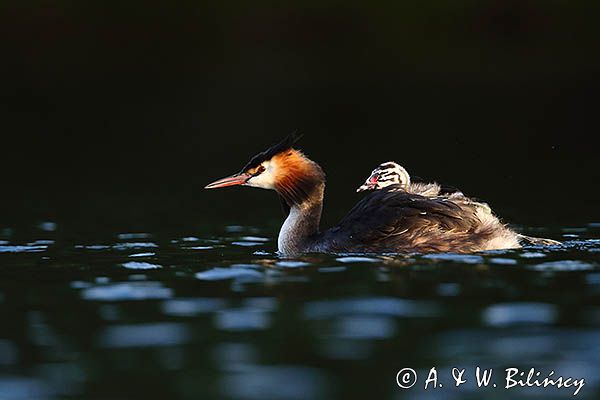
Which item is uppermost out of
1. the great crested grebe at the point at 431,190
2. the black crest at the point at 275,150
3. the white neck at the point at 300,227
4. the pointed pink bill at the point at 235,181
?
the black crest at the point at 275,150

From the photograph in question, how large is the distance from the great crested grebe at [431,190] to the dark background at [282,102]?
1.25 metres

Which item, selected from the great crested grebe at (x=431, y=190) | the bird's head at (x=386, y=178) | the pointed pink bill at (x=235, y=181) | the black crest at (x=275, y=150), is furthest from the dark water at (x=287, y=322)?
the bird's head at (x=386, y=178)

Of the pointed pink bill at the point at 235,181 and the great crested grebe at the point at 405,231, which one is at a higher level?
the pointed pink bill at the point at 235,181

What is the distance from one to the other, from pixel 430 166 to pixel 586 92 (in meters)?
12.5

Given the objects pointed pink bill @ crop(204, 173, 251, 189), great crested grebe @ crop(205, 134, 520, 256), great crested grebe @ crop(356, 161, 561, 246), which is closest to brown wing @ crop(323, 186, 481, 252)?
great crested grebe @ crop(205, 134, 520, 256)

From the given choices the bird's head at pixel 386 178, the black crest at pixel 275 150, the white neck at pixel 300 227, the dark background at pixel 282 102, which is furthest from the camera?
the dark background at pixel 282 102

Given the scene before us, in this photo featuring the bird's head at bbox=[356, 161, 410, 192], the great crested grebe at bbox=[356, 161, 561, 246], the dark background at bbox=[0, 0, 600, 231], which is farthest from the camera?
the dark background at bbox=[0, 0, 600, 231]

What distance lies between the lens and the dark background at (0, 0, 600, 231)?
17.7 m

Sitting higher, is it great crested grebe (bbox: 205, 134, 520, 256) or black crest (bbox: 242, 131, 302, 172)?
black crest (bbox: 242, 131, 302, 172)

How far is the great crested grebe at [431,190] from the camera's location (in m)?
12.3

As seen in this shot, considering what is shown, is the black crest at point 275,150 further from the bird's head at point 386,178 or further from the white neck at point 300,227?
the bird's head at point 386,178

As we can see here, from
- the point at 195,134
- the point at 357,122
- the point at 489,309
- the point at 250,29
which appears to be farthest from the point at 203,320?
the point at 250,29

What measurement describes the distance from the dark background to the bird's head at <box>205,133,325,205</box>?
5.77ft

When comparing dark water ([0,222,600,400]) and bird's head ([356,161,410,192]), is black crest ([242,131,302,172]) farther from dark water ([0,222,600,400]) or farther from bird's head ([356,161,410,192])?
bird's head ([356,161,410,192])
